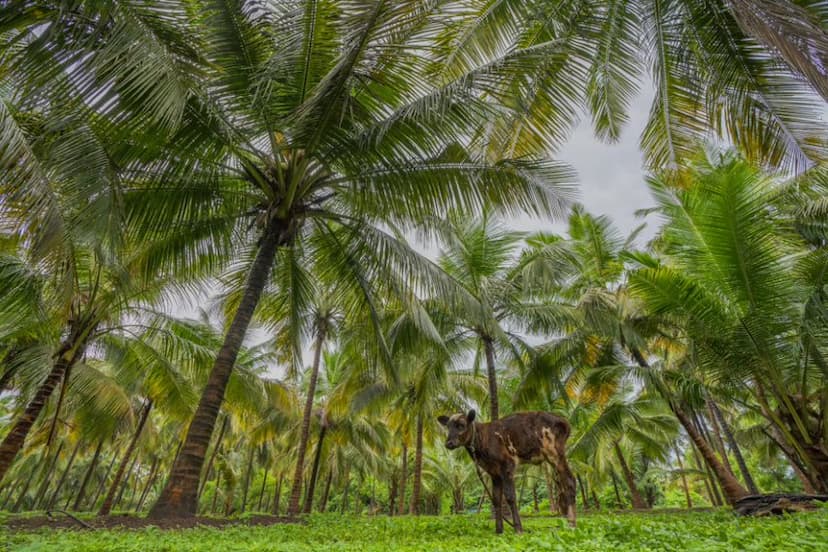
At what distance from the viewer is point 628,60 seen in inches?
260

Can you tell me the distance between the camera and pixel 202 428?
6.25 m

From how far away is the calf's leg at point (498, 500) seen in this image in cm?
573

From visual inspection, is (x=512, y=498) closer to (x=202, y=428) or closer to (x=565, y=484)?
(x=565, y=484)

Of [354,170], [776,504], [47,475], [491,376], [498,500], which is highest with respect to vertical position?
[354,170]

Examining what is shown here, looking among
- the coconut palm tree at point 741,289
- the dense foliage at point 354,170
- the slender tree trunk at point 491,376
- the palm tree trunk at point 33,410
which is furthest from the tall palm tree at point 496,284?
the palm tree trunk at point 33,410

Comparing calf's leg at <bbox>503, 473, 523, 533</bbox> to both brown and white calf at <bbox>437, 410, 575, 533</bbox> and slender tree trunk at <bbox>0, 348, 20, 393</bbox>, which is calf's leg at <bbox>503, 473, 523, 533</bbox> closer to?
brown and white calf at <bbox>437, 410, 575, 533</bbox>

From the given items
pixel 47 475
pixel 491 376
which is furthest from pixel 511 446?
pixel 47 475

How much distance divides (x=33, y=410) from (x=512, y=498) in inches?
328

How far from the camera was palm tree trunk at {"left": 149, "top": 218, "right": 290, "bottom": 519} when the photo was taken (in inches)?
236

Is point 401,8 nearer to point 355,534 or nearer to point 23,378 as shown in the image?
point 355,534

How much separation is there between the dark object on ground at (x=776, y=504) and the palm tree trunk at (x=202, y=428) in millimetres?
8583

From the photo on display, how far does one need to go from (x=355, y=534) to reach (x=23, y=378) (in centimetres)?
920

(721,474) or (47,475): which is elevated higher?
(721,474)

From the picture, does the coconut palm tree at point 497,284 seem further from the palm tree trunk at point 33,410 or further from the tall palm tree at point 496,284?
the palm tree trunk at point 33,410
